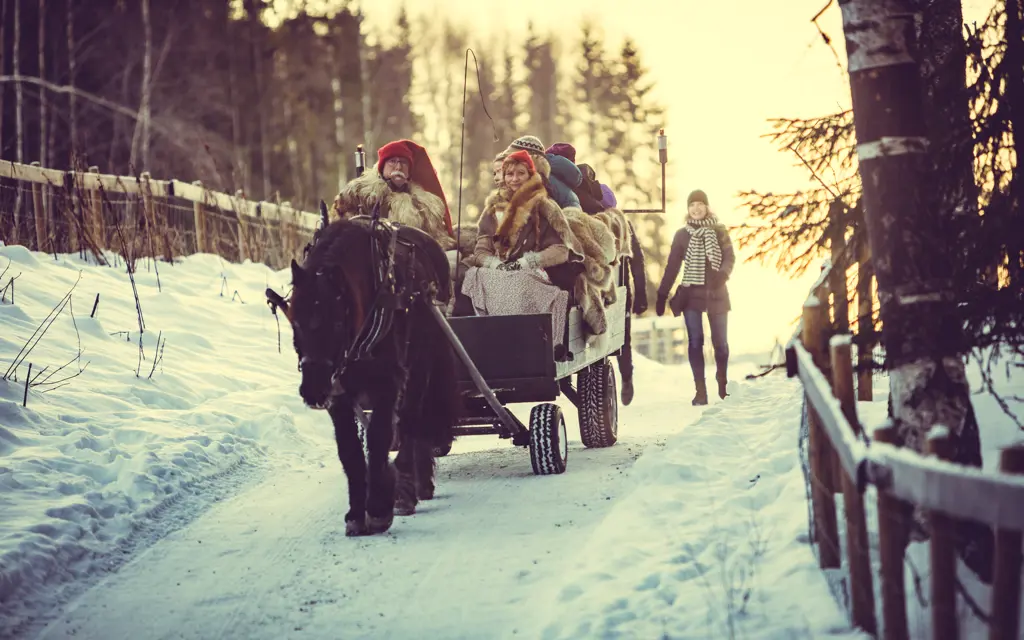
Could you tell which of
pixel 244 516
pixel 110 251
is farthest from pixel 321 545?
pixel 110 251

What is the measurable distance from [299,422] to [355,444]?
4.31 meters

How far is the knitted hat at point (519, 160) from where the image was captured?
28.5 ft

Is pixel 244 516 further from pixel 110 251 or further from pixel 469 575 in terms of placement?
pixel 110 251

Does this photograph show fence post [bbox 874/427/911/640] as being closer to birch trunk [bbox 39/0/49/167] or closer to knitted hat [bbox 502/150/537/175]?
knitted hat [bbox 502/150/537/175]

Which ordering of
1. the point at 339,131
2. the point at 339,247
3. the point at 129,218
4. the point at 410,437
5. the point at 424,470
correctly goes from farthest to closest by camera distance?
the point at 339,131
the point at 129,218
the point at 424,470
the point at 410,437
the point at 339,247

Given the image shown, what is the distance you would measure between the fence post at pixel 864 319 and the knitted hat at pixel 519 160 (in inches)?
111

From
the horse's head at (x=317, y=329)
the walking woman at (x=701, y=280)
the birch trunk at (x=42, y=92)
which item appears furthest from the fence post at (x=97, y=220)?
the birch trunk at (x=42, y=92)

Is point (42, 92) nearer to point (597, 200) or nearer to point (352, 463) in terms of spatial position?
point (597, 200)

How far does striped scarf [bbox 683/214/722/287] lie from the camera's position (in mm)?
13070

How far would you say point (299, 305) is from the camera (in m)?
5.77

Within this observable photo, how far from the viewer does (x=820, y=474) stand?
4641 millimetres

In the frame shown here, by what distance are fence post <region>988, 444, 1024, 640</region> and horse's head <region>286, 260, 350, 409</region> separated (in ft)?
11.7

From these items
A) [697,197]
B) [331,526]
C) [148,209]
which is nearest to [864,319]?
[331,526]

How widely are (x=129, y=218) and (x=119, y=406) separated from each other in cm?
595
